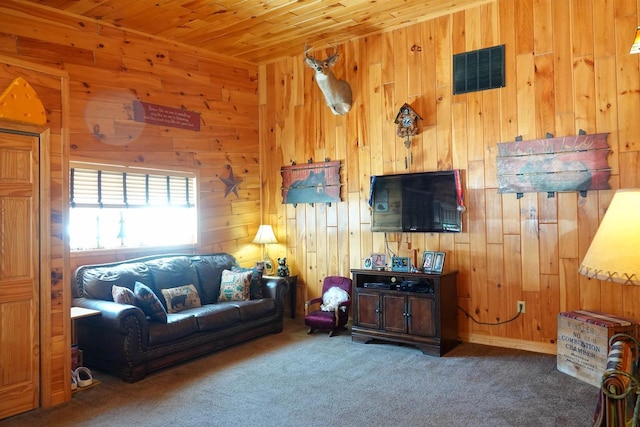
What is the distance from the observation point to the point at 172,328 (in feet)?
13.9

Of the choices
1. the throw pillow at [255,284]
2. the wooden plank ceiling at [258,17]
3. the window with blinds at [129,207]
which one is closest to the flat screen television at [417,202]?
the throw pillow at [255,284]

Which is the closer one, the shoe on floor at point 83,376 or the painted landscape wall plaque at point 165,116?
the shoe on floor at point 83,376

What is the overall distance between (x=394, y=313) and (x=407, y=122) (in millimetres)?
2076

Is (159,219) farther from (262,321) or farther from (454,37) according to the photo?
(454,37)

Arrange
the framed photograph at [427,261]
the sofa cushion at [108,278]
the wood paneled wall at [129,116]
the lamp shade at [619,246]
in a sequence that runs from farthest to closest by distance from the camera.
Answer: the framed photograph at [427,261] → the sofa cushion at [108,278] → the wood paneled wall at [129,116] → the lamp shade at [619,246]

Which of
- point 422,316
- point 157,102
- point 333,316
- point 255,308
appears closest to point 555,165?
point 422,316

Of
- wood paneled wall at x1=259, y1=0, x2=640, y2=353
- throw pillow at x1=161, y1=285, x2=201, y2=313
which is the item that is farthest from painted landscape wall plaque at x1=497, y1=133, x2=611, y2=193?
throw pillow at x1=161, y1=285, x2=201, y2=313

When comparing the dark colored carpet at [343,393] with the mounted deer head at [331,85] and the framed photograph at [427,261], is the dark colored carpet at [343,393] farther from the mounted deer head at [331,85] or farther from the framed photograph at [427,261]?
the mounted deer head at [331,85]

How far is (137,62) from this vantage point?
5262 millimetres

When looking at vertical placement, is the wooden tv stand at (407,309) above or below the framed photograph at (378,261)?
below

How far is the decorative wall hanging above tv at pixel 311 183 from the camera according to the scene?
5902 millimetres

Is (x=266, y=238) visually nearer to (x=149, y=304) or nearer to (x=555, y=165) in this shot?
(x=149, y=304)

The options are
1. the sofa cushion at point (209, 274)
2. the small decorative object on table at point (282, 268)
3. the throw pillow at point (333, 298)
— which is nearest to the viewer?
the sofa cushion at point (209, 274)

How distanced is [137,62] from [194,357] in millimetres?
3258
